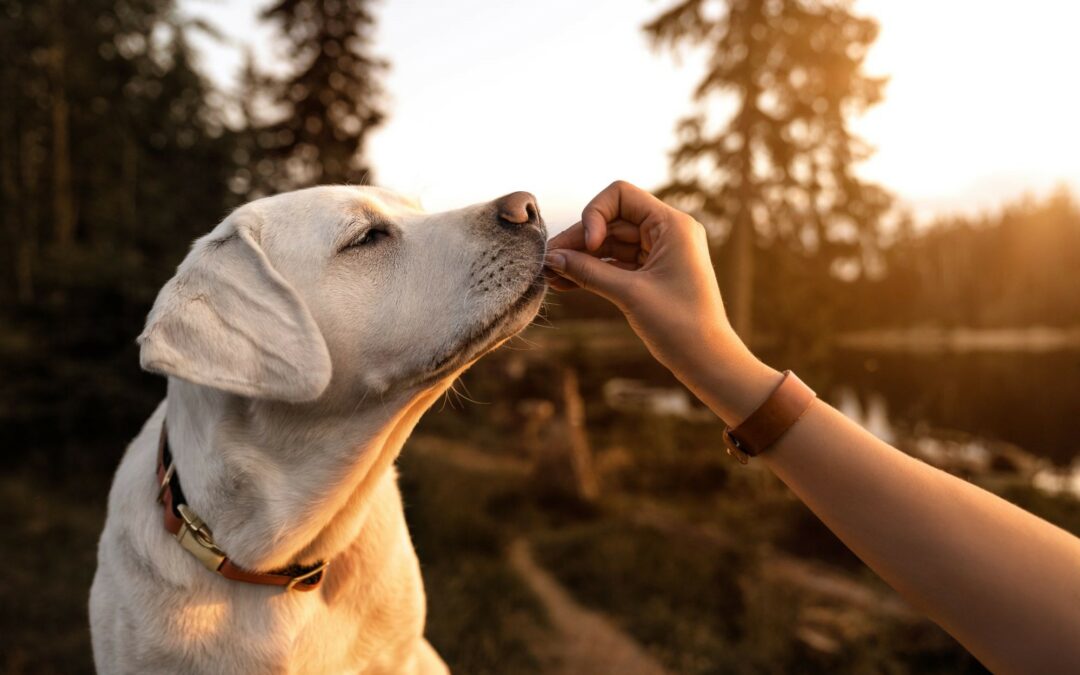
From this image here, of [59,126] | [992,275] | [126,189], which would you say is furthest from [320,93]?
[992,275]

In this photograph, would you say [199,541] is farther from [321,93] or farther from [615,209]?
[321,93]

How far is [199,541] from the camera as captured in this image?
83.4 inches

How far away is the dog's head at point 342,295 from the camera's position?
1.90 m

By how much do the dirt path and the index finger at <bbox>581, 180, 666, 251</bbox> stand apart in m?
4.90

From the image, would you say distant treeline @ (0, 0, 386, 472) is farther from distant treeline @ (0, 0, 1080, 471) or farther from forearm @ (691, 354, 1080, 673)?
forearm @ (691, 354, 1080, 673)

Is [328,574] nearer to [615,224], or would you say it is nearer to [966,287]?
[615,224]

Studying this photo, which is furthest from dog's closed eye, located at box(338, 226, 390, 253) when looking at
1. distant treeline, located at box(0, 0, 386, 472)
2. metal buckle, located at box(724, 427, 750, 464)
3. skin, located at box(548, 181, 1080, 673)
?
distant treeline, located at box(0, 0, 386, 472)

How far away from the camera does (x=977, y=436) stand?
1267cm

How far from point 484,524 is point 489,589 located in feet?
5.22

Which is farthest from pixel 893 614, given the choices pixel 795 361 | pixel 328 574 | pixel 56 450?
pixel 56 450

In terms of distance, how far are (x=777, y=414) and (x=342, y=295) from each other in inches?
55.8

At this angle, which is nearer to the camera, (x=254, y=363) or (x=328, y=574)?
(x=254, y=363)

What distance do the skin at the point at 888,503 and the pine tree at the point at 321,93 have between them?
11987 mm

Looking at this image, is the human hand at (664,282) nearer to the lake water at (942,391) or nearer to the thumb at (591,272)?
the thumb at (591,272)
